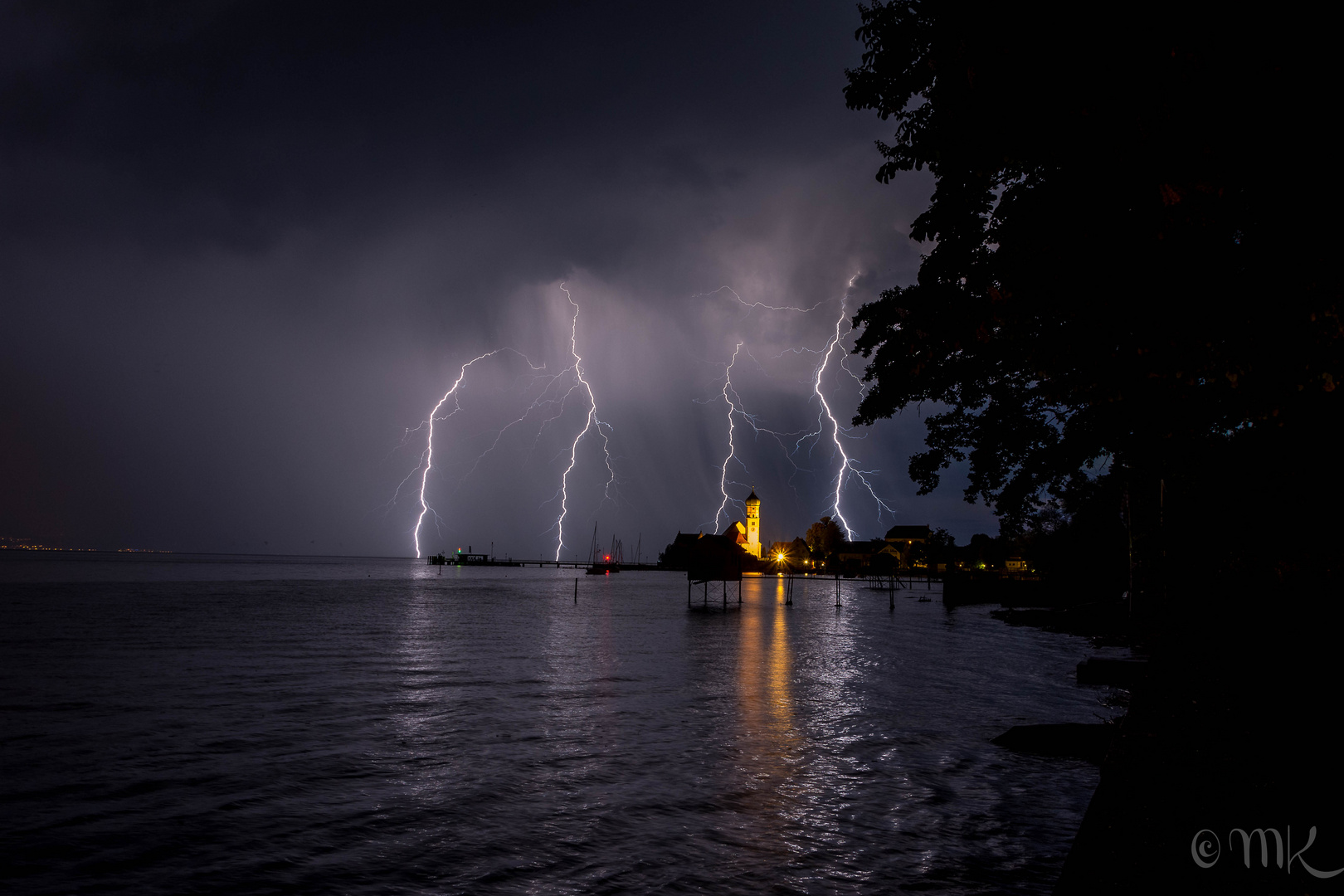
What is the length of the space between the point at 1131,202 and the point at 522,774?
425 inches

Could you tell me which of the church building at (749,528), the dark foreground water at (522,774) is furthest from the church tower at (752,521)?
the dark foreground water at (522,774)

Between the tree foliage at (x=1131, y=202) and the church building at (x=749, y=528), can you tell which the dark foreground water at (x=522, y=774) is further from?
the church building at (x=749, y=528)

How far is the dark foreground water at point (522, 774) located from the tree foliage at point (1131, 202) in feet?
19.7

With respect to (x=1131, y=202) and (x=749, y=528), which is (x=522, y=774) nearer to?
(x=1131, y=202)

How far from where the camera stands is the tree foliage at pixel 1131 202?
543cm

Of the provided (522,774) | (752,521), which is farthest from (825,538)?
(522,774)

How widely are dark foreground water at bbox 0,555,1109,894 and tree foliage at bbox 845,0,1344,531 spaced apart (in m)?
6.00

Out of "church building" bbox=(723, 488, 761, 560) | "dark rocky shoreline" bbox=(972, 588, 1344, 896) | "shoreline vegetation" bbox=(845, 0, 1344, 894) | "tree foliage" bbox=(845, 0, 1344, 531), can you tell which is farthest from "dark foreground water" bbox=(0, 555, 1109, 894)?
"church building" bbox=(723, 488, 761, 560)

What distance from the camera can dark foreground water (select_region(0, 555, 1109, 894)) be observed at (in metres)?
7.25

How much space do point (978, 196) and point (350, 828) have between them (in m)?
12.4

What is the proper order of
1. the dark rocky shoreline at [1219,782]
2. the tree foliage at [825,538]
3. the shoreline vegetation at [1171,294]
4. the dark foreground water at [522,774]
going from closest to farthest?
the dark rocky shoreline at [1219,782] < the shoreline vegetation at [1171,294] < the dark foreground water at [522,774] < the tree foliage at [825,538]

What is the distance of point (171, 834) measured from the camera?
8.12 metres

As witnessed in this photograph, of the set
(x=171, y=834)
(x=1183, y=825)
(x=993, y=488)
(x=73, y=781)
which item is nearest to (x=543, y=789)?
(x=171, y=834)

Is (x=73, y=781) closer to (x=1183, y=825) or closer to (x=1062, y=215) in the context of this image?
(x=1183, y=825)
